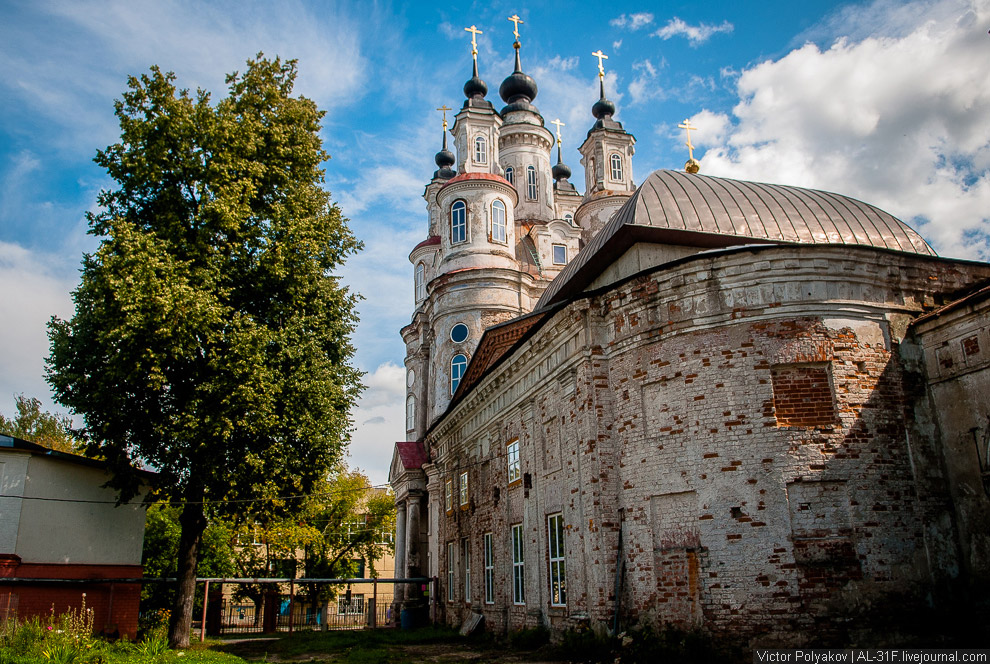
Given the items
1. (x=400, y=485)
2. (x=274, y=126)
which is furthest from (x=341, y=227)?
(x=400, y=485)

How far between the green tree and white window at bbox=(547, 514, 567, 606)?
5978 millimetres

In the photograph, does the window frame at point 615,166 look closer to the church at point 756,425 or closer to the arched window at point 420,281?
the arched window at point 420,281

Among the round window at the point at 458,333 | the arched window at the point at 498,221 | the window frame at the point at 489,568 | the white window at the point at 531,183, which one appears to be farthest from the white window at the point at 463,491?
the white window at the point at 531,183

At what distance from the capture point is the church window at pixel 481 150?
35.4 metres

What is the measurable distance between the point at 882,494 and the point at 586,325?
5895 millimetres

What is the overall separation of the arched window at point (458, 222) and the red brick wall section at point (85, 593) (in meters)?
18.4

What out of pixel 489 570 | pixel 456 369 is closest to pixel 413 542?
pixel 456 369

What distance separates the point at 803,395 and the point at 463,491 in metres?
14.0

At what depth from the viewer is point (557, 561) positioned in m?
16.1

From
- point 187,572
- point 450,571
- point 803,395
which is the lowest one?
point 450,571

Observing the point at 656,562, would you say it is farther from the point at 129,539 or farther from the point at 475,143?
the point at 475,143

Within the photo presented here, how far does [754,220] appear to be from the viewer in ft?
54.5

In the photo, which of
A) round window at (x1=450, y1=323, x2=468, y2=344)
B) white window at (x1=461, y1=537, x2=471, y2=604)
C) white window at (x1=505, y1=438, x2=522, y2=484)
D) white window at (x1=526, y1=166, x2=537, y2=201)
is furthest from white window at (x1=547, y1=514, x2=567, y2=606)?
Answer: white window at (x1=526, y1=166, x2=537, y2=201)

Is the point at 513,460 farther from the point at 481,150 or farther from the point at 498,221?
the point at 481,150
